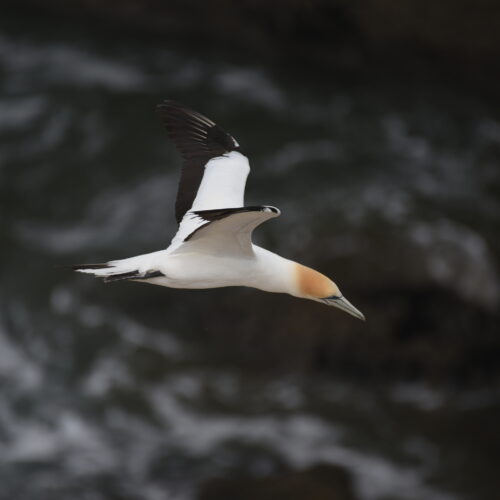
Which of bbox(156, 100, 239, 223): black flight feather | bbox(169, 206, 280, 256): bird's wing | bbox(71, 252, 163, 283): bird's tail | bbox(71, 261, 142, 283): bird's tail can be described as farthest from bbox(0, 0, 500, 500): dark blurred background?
bbox(71, 261, 142, 283): bird's tail

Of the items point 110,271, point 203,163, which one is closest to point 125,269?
point 110,271

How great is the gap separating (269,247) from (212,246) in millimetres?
7271

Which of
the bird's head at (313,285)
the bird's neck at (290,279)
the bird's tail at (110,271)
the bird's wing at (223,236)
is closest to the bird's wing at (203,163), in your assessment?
the bird's wing at (223,236)

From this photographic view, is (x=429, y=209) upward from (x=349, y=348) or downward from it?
upward

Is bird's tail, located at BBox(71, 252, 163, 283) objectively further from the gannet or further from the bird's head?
the bird's head

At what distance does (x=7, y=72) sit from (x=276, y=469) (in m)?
9.55

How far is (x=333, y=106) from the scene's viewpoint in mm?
17328

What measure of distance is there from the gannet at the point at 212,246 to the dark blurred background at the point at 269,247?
14.7 feet

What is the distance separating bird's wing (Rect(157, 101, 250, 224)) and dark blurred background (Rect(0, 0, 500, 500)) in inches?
176

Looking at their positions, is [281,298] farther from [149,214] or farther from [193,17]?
[193,17]

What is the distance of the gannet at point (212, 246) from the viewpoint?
21.4 ft

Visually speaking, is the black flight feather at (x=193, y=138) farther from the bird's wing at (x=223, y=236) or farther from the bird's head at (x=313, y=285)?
the bird's head at (x=313, y=285)

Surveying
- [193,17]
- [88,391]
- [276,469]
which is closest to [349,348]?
[276,469]

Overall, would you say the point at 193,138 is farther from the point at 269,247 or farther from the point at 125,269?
the point at 269,247
